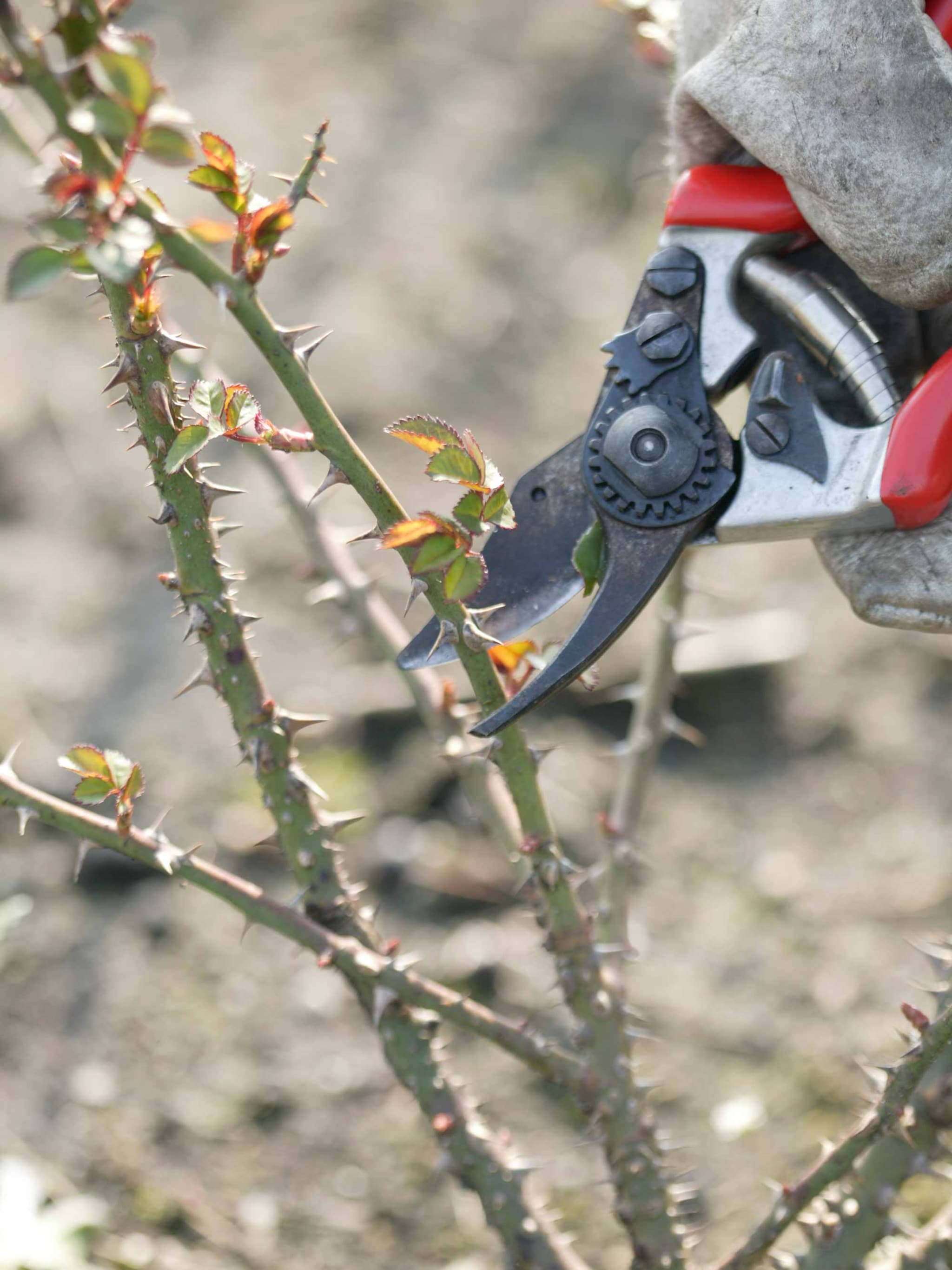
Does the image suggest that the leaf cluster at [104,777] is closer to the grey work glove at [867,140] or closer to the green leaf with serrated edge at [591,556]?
the green leaf with serrated edge at [591,556]

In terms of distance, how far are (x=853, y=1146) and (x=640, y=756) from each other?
2.22 feet

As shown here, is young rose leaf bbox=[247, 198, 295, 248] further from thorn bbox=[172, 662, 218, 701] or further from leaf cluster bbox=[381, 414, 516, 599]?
thorn bbox=[172, 662, 218, 701]

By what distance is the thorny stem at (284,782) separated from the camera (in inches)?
36.0

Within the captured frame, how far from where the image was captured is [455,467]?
2.74 ft

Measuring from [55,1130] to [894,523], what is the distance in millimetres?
1555

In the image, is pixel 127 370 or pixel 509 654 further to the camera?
pixel 509 654

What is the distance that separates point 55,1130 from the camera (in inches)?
68.2


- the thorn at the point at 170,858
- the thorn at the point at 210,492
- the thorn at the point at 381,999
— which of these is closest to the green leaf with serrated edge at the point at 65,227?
the thorn at the point at 210,492

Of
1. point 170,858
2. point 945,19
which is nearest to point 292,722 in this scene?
point 170,858

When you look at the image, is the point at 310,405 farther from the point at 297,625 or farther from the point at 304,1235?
the point at 297,625

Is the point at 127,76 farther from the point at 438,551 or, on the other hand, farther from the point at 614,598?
the point at 614,598

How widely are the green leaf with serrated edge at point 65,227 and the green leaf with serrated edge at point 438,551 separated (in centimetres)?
32

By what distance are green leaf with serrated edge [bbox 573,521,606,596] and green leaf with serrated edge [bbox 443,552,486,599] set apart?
0.70 feet

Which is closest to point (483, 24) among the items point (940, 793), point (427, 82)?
point (427, 82)
